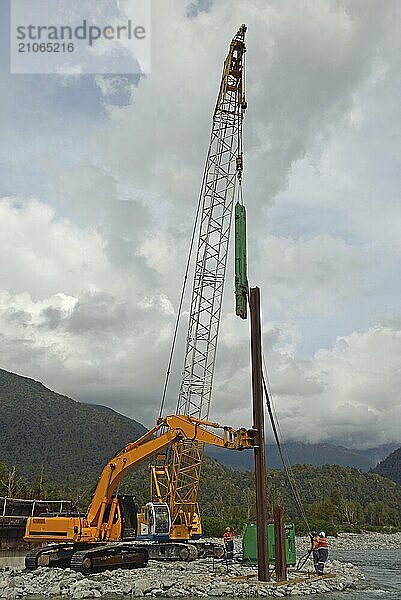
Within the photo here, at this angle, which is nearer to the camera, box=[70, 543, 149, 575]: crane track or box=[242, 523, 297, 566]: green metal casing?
box=[70, 543, 149, 575]: crane track

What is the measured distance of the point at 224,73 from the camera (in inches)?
1946

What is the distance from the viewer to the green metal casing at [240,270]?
29734mm

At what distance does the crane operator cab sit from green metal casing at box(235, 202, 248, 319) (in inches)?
473

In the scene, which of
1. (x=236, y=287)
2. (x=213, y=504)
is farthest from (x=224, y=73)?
(x=213, y=504)

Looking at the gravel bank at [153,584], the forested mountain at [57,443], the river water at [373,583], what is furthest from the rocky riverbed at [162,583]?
the forested mountain at [57,443]

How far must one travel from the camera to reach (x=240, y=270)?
3006cm

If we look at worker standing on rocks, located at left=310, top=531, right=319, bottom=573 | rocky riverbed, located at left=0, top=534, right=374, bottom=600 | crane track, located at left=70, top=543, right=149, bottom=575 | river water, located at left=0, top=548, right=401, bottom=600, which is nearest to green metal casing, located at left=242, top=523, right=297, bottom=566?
rocky riverbed, located at left=0, top=534, right=374, bottom=600

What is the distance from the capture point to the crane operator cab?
3458 centimetres

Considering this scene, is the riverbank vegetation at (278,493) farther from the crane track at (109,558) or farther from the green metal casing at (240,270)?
the green metal casing at (240,270)

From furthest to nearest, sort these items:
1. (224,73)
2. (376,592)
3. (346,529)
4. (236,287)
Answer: (346,529), (224,73), (236,287), (376,592)

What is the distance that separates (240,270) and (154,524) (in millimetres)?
14192

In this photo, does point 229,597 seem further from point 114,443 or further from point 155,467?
point 114,443

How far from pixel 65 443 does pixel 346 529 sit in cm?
9753

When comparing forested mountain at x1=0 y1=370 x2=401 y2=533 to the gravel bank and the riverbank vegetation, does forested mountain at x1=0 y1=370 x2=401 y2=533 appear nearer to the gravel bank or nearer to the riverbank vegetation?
the riverbank vegetation
